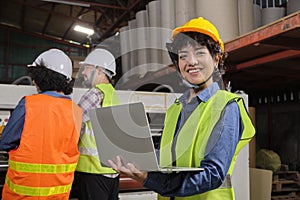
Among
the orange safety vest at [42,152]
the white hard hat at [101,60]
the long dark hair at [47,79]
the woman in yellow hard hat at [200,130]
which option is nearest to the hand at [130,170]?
the woman in yellow hard hat at [200,130]

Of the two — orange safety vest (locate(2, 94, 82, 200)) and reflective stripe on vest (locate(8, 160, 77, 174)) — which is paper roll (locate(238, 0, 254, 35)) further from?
reflective stripe on vest (locate(8, 160, 77, 174))

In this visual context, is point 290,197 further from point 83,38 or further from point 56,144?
point 83,38

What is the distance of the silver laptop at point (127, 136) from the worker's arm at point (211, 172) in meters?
0.03

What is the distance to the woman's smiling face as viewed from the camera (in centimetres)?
114

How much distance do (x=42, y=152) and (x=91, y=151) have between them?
0.40 metres

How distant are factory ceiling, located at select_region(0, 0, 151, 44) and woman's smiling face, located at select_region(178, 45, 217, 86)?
6.30 metres

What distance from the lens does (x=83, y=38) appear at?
12195 millimetres

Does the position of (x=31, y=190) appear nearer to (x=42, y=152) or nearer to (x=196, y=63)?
(x=42, y=152)

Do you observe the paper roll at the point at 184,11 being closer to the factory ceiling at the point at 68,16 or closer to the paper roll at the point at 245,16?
the paper roll at the point at 245,16

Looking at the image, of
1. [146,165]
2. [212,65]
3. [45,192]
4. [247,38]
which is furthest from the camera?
[247,38]

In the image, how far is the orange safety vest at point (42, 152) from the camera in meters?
1.84

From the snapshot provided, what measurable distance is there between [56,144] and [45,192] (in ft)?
0.85

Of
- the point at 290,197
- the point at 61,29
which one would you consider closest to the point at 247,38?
the point at 290,197

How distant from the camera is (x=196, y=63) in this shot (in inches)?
44.6
